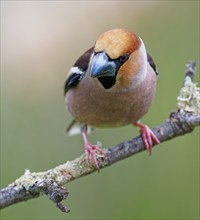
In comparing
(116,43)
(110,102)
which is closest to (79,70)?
(110,102)

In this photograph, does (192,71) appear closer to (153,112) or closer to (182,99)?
(182,99)

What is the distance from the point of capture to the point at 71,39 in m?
5.93

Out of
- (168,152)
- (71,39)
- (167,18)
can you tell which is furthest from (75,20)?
(168,152)

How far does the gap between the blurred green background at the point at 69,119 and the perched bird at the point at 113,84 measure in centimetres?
42

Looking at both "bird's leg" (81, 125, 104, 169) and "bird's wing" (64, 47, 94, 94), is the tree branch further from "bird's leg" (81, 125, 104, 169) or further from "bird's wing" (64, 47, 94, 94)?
"bird's wing" (64, 47, 94, 94)

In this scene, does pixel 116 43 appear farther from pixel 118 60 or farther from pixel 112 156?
pixel 112 156

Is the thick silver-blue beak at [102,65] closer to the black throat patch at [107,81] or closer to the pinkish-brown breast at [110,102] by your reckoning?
the black throat patch at [107,81]

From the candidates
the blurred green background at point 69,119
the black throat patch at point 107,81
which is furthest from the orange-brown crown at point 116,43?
the blurred green background at point 69,119

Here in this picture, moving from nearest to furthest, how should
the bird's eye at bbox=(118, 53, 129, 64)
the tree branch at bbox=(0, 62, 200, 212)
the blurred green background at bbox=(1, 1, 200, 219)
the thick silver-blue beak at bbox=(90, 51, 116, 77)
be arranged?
the tree branch at bbox=(0, 62, 200, 212) < the thick silver-blue beak at bbox=(90, 51, 116, 77) < the bird's eye at bbox=(118, 53, 129, 64) < the blurred green background at bbox=(1, 1, 200, 219)

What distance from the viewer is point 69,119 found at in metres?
5.41

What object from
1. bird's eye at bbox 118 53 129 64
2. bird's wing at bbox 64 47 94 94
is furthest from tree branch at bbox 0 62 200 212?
bird's wing at bbox 64 47 94 94

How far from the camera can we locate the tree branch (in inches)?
126

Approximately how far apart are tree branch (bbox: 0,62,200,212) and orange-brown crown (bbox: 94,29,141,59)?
0.52 m

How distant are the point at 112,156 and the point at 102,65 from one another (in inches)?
24.3
